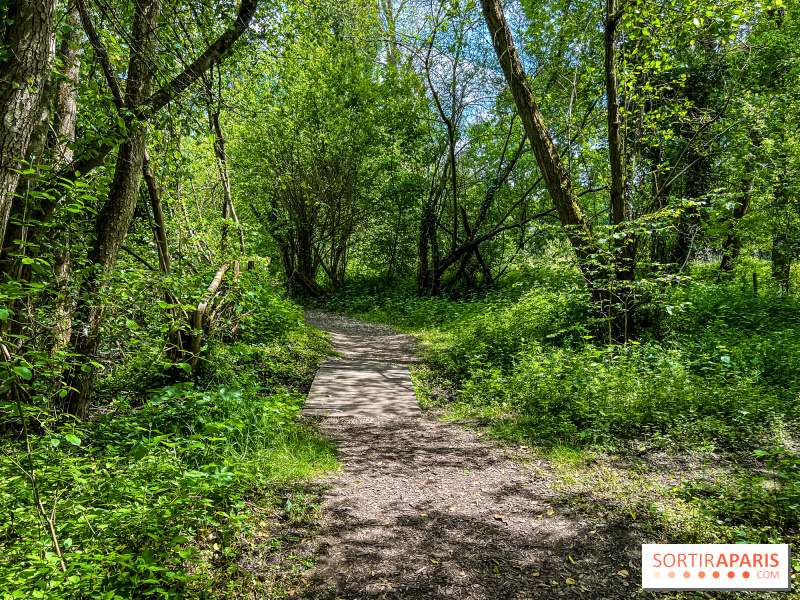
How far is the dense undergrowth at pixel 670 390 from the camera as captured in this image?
3.04m

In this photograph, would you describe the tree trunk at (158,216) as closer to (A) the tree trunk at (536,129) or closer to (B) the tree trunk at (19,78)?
(B) the tree trunk at (19,78)

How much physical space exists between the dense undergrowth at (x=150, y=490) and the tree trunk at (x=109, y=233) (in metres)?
0.38

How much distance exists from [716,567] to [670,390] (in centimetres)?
227

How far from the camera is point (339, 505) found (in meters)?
3.24

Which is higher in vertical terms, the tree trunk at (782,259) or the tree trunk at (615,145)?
the tree trunk at (615,145)

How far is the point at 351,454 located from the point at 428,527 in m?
1.30

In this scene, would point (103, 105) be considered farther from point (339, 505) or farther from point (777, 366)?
point (777, 366)

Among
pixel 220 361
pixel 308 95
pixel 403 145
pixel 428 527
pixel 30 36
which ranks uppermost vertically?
pixel 308 95

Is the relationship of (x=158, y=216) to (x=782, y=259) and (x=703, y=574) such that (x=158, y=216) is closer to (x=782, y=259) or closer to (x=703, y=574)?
(x=703, y=574)

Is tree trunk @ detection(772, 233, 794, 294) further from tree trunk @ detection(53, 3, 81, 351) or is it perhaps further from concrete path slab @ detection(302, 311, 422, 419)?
tree trunk @ detection(53, 3, 81, 351)

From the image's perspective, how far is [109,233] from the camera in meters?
3.92

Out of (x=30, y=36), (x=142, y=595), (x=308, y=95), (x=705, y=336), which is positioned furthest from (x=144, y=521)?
(x=308, y=95)

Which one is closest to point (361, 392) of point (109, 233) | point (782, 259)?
point (109, 233)

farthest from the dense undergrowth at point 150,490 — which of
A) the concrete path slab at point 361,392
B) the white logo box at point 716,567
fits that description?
the white logo box at point 716,567
